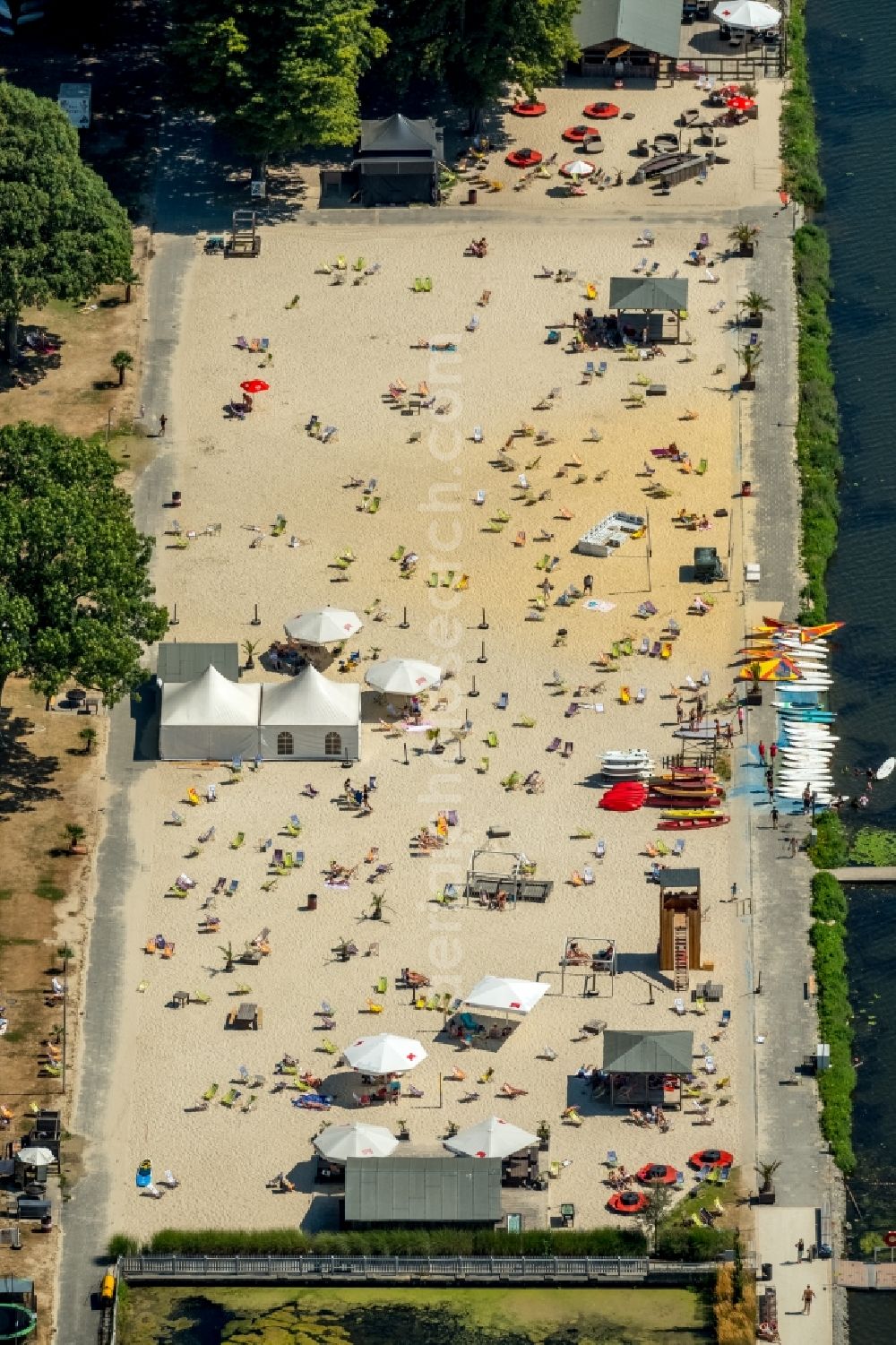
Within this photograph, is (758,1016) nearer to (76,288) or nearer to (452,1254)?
(452,1254)

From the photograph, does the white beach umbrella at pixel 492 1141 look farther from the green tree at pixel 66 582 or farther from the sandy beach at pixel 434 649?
the green tree at pixel 66 582

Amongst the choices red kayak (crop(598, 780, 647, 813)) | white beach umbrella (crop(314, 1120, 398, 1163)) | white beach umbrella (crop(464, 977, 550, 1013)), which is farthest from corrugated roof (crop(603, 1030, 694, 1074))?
red kayak (crop(598, 780, 647, 813))

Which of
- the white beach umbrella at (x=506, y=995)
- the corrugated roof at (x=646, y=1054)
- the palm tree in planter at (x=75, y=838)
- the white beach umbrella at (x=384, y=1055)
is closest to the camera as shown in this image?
the corrugated roof at (x=646, y=1054)

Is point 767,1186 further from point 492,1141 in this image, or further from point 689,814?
point 689,814

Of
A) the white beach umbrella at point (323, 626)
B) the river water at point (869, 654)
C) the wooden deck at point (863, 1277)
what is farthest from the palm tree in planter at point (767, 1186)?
the white beach umbrella at point (323, 626)

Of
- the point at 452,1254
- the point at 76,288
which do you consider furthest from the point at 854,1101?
the point at 76,288

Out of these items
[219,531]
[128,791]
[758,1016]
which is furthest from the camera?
[219,531]

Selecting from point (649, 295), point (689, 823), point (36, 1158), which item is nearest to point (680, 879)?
point (689, 823)
